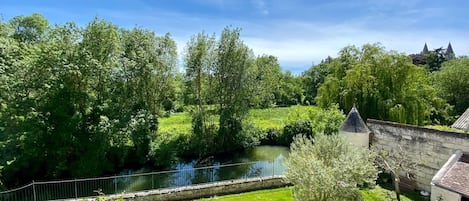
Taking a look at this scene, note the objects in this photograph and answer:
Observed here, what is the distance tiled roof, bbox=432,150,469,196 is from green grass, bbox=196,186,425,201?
2.53 metres

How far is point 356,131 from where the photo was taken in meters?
16.4

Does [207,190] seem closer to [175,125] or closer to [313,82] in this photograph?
[175,125]

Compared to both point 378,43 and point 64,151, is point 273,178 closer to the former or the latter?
point 64,151

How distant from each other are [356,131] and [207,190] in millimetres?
8391

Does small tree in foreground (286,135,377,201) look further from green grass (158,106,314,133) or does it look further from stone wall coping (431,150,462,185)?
green grass (158,106,314,133)

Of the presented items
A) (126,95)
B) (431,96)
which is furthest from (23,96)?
(431,96)

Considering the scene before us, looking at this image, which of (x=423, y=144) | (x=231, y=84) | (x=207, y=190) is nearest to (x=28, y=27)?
(x=231, y=84)

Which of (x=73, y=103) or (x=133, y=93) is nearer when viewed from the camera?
(x=73, y=103)

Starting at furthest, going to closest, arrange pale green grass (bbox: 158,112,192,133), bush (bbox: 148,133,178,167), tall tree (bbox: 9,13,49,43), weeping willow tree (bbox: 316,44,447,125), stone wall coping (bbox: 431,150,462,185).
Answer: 1. tall tree (bbox: 9,13,49,43)
2. pale green grass (bbox: 158,112,192,133)
3. weeping willow tree (bbox: 316,44,447,125)
4. bush (bbox: 148,133,178,167)
5. stone wall coping (bbox: 431,150,462,185)

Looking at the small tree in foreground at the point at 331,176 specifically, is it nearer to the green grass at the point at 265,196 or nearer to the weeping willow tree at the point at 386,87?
the green grass at the point at 265,196

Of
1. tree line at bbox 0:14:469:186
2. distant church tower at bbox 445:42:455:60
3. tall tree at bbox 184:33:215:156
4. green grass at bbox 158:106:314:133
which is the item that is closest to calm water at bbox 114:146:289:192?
tree line at bbox 0:14:469:186

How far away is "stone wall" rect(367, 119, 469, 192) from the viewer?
1336 cm

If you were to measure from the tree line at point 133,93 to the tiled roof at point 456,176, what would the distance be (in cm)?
1041

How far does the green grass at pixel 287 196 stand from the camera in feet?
45.6
